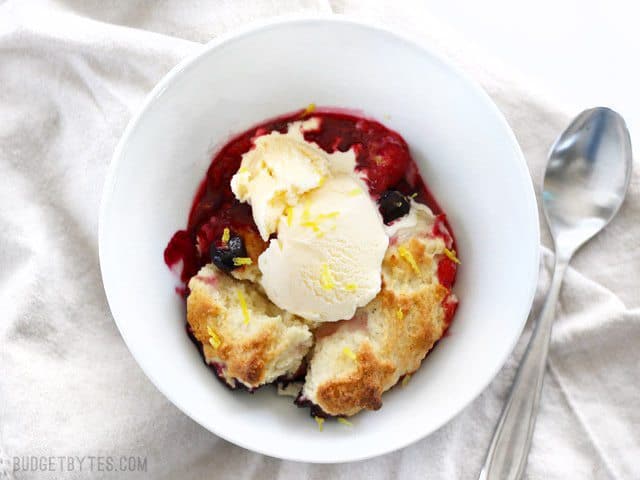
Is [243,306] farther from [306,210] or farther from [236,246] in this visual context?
[306,210]

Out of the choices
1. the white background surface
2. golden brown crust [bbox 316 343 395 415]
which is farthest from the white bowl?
the white background surface

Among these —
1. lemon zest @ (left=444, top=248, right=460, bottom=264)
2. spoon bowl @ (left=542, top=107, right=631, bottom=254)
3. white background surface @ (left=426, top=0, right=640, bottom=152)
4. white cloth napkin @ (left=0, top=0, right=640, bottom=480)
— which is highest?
white background surface @ (left=426, top=0, right=640, bottom=152)

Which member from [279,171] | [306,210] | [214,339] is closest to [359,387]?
[214,339]

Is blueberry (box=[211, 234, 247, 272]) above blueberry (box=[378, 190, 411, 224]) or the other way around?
the other way around

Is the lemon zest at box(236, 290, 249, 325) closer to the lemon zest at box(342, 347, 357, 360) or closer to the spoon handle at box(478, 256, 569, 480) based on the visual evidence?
the lemon zest at box(342, 347, 357, 360)

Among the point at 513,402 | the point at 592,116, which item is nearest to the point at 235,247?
the point at 513,402

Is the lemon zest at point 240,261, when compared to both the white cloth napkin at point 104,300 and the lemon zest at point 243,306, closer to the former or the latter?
the lemon zest at point 243,306
